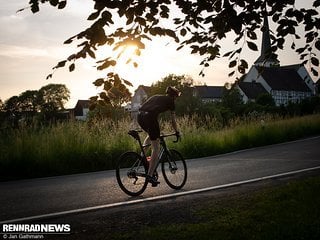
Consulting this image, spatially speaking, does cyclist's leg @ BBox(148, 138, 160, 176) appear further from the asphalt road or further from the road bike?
the asphalt road

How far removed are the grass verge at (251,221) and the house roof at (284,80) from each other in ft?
302

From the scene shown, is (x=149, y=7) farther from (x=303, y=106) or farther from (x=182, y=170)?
(x=303, y=106)

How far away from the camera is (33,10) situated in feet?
12.8

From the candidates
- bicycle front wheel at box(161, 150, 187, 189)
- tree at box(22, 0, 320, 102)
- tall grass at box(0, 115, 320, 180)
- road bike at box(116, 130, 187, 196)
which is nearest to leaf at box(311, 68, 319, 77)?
tree at box(22, 0, 320, 102)

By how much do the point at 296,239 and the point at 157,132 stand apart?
330cm

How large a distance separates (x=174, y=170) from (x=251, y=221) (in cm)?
285

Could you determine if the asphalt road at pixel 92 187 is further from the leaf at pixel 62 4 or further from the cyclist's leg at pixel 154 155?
the leaf at pixel 62 4

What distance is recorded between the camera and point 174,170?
705 cm

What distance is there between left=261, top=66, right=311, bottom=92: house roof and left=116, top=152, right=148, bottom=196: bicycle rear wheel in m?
91.5

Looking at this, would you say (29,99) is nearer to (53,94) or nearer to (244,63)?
(53,94)

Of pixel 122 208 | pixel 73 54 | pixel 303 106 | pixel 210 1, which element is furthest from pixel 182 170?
pixel 303 106

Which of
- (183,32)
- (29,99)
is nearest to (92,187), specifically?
(183,32)

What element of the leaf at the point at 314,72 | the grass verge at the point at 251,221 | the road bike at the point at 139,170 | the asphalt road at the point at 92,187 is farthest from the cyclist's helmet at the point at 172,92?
the leaf at the point at 314,72

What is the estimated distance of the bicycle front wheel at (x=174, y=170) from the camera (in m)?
6.97
